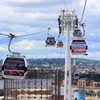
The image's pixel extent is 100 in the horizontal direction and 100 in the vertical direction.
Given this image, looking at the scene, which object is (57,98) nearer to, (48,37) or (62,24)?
(48,37)

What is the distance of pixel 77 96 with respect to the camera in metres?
48.3

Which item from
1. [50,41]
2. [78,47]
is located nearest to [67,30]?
[78,47]

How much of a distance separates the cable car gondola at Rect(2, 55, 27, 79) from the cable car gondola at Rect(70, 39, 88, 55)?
703 centimetres

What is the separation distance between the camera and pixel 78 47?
1422 inches

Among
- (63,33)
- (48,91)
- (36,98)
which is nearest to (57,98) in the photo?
(36,98)

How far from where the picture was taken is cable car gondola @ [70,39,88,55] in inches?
1405

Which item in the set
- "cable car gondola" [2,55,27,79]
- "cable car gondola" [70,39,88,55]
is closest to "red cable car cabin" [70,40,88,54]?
"cable car gondola" [70,39,88,55]

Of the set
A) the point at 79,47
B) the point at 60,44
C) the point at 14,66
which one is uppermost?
the point at 60,44

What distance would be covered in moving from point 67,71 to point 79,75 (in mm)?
99770

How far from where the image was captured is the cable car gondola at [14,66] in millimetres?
28859

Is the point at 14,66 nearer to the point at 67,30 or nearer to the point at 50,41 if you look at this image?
the point at 67,30

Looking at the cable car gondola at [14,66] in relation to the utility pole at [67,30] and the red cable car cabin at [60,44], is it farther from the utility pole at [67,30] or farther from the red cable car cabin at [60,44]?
the red cable car cabin at [60,44]

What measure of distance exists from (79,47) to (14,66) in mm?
7942

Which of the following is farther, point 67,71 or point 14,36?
point 67,71
